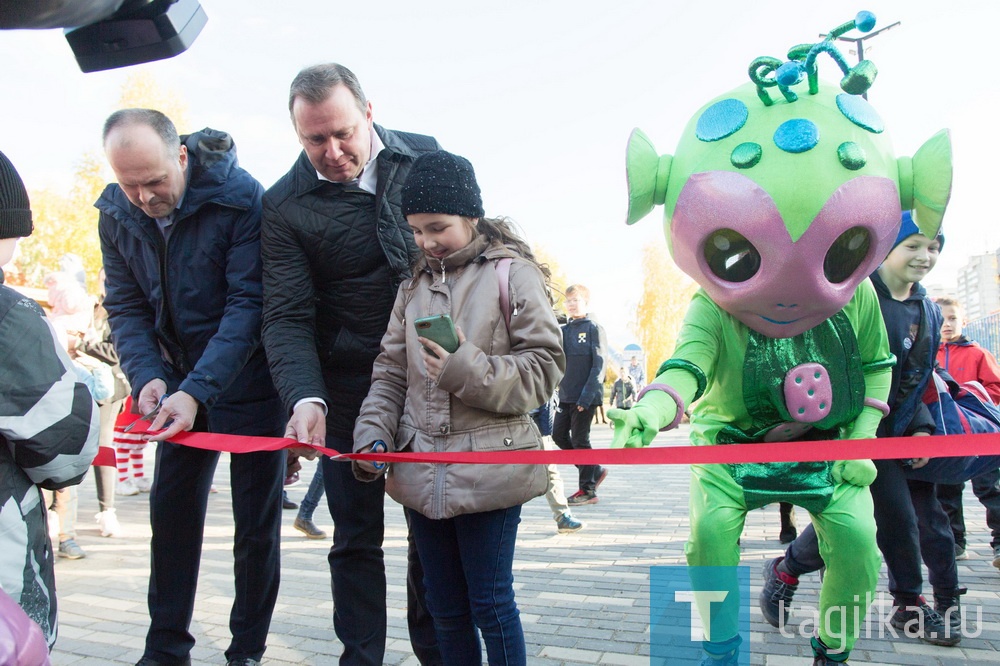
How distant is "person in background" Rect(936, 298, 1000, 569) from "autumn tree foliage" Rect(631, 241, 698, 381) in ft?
138

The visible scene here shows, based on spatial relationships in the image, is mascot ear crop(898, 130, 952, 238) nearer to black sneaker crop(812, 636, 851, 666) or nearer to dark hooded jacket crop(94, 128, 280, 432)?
black sneaker crop(812, 636, 851, 666)

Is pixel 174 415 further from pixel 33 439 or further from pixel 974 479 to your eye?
pixel 974 479

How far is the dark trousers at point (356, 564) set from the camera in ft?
9.50

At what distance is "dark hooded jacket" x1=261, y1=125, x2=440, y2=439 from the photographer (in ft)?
9.52

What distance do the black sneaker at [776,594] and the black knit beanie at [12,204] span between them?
3283 millimetres

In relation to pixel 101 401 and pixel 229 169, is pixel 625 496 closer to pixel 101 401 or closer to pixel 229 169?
pixel 101 401

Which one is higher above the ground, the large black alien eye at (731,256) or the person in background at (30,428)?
the large black alien eye at (731,256)

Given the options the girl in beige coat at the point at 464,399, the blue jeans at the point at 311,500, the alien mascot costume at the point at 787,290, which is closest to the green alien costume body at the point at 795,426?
the alien mascot costume at the point at 787,290

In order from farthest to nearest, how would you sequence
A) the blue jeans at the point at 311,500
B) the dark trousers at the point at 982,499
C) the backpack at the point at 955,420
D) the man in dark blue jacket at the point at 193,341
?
the blue jeans at the point at 311,500
the dark trousers at the point at 982,499
the backpack at the point at 955,420
the man in dark blue jacket at the point at 193,341

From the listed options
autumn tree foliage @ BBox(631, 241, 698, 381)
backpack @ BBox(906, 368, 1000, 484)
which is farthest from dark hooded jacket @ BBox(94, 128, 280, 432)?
autumn tree foliage @ BBox(631, 241, 698, 381)

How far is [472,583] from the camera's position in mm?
2420

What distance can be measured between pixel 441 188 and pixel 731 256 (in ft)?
3.14

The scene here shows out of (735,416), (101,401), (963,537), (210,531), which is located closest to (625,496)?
(963,537)

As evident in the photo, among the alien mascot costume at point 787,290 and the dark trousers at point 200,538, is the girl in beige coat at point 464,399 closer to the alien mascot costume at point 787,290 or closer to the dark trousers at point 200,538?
the alien mascot costume at point 787,290
